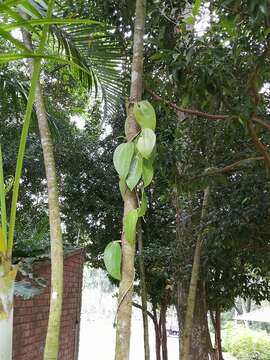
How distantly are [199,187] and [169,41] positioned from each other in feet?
4.51

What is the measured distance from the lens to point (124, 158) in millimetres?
1371

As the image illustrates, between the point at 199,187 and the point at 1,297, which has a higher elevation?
the point at 199,187

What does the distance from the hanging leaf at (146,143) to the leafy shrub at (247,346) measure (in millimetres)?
13580

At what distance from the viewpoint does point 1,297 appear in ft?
3.94

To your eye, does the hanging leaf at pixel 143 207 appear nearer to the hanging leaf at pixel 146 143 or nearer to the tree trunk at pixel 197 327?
the hanging leaf at pixel 146 143

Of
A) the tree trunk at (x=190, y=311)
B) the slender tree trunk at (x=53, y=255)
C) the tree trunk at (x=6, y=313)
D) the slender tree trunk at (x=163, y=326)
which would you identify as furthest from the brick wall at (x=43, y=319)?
the slender tree trunk at (x=163, y=326)

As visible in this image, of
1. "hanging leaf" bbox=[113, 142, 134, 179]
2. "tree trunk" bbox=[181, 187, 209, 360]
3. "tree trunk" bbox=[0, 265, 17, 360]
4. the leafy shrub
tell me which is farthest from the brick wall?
the leafy shrub


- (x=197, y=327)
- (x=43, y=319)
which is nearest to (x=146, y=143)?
(x=43, y=319)

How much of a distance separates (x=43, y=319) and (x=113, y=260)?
2597 millimetres

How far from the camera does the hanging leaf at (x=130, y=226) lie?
4.16ft

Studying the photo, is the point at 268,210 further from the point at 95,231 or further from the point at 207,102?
the point at 95,231

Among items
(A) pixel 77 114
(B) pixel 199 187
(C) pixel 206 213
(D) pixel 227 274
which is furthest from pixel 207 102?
(A) pixel 77 114

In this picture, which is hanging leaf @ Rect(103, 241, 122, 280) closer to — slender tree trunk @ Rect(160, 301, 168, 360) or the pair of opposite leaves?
the pair of opposite leaves

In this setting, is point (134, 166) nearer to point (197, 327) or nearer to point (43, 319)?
point (43, 319)
